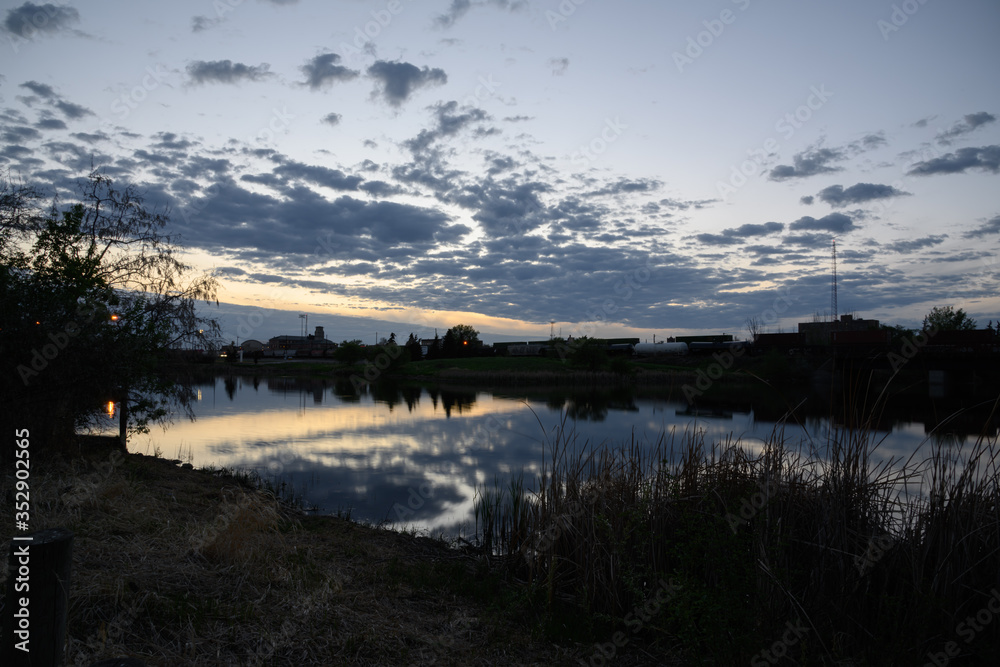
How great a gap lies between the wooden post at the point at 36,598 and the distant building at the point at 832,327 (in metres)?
86.4

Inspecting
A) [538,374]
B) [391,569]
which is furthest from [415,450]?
[538,374]

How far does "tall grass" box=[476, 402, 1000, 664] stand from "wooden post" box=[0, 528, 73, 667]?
466 cm

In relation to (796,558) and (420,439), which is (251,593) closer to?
(796,558)

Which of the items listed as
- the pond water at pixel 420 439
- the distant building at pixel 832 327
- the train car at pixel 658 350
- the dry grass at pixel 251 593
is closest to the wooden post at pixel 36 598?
the dry grass at pixel 251 593

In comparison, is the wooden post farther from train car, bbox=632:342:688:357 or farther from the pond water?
train car, bbox=632:342:688:357

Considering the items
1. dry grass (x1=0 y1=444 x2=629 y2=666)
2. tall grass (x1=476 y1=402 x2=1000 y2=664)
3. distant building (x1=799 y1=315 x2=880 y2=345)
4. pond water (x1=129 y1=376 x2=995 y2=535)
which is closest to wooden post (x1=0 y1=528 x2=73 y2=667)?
dry grass (x1=0 y1=444 x2=629 y2=666)

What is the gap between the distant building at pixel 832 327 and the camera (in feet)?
264

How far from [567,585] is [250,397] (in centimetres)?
4595

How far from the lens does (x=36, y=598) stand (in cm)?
290

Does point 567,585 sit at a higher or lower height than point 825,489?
lower

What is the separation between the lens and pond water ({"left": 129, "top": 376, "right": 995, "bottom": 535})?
43.7 feet

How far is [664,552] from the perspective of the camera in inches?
264

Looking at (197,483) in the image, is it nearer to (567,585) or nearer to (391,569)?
(391,569)

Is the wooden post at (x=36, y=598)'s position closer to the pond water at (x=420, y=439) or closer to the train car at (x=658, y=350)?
the pond water at (x=420, y=439)
